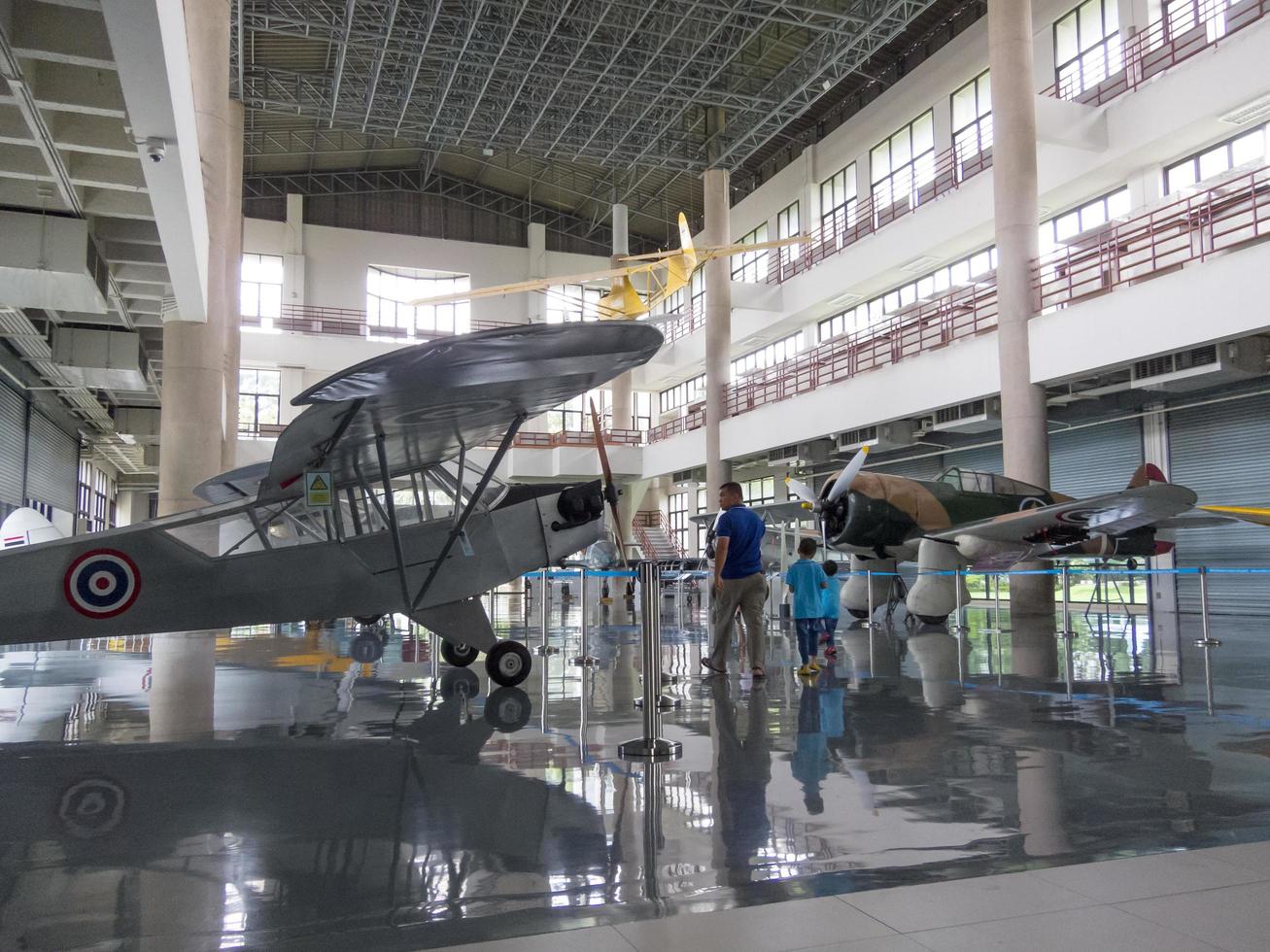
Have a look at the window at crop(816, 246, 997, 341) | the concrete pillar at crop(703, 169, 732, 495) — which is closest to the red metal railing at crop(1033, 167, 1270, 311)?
the window at crop(816, 246, 997, 341)

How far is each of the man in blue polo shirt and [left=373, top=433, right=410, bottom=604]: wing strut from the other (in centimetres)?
276

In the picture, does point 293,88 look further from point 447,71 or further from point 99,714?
point 99,714

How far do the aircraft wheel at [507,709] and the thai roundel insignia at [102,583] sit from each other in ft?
9.35

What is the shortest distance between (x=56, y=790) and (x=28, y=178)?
331 inches

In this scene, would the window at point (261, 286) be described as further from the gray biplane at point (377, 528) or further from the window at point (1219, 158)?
the gray biplane at point (377, 528)

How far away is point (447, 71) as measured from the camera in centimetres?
3009

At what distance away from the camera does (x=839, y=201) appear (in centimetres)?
3334

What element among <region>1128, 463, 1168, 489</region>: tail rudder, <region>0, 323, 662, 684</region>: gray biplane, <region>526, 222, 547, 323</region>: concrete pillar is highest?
<region>526, 222, 547, 323</region>: concrete pillar

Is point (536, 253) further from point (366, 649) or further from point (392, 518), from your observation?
point (392, 518)

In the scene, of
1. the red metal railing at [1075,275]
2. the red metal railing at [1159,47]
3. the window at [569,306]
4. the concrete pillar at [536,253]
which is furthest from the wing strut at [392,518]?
the concrete pillar at [536,253]

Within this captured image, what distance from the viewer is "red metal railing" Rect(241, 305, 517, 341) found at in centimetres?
4050

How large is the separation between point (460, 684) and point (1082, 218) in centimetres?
2040

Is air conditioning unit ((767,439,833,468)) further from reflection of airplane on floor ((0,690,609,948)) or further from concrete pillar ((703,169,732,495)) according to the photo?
reflection of airplane on floor ((0,690,609,948))

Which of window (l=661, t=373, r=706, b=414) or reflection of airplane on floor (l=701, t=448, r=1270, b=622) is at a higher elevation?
window (l=661, t=373, r=706, b=414)
